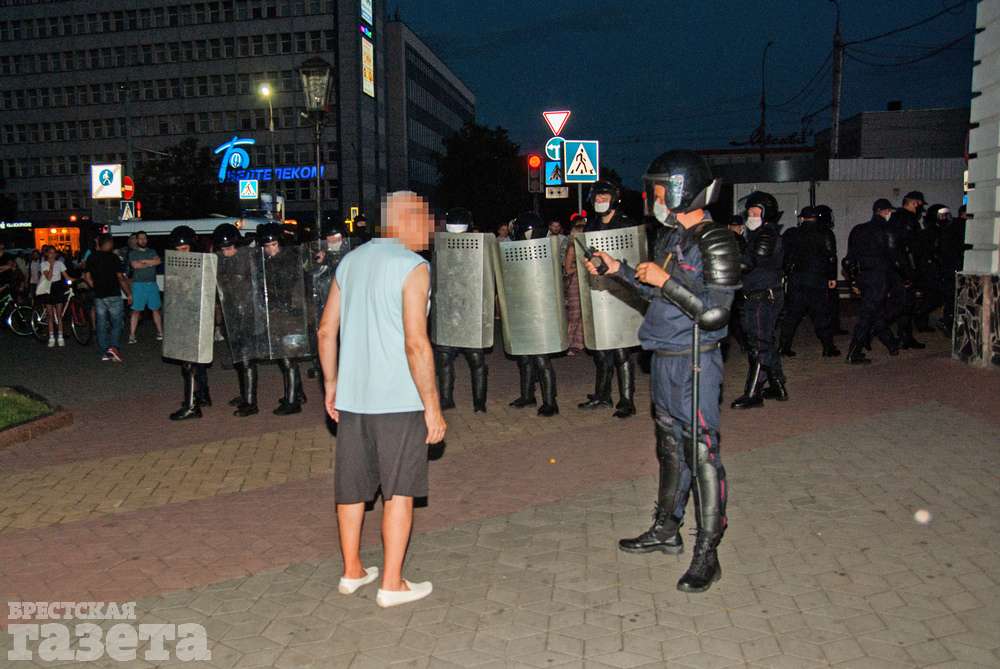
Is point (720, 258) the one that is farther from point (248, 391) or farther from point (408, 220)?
point (248, 391)

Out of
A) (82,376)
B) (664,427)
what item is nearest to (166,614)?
(664,427)

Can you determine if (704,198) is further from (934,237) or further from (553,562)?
(934,237)

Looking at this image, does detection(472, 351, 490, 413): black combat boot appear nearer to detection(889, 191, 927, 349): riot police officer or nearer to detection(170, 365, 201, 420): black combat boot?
detection(170, 365, 201, 420): black combat boot

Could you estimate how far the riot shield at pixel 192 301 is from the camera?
8.59m

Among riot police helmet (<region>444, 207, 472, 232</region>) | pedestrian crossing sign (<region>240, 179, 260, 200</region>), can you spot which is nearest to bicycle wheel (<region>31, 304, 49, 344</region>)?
riot police helmet (<region>444, 207, 472, 232</region>)

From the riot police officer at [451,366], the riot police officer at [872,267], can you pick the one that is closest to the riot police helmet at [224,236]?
the riot police officer at [451,366]

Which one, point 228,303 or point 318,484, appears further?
point 228,303

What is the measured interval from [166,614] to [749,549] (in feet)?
9.96

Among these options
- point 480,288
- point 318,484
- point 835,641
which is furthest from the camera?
point 480,288

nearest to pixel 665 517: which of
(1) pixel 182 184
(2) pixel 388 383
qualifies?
(2) pixel 388 383

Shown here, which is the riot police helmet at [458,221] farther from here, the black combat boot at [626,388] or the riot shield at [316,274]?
the black combat boot at [626,388]

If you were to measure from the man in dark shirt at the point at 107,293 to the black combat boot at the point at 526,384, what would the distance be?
7.13 metres

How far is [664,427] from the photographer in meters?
4.73

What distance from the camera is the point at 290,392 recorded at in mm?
9227
